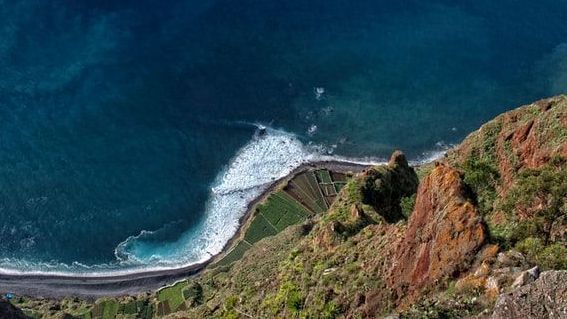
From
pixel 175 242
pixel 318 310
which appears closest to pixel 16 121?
pixel 175 242

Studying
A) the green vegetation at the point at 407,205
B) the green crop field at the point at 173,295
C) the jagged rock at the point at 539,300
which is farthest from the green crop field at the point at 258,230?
the jagged rock at the point at 539,300

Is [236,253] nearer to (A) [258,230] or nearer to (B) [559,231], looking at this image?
(A) [258,230]

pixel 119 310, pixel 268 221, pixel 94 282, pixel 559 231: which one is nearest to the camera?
pixel 559 231

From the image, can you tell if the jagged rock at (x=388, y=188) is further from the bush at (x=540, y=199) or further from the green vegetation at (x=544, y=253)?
the green vegetation at (x=544, y=253)

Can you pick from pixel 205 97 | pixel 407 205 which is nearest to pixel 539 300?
pixel 407 205

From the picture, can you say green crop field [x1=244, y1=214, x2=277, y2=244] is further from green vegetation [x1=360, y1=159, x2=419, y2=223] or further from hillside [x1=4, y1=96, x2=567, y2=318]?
green vegetation [x1=360, y1=159, x2=419, y2=223]

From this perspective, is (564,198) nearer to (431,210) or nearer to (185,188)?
(431,210)
